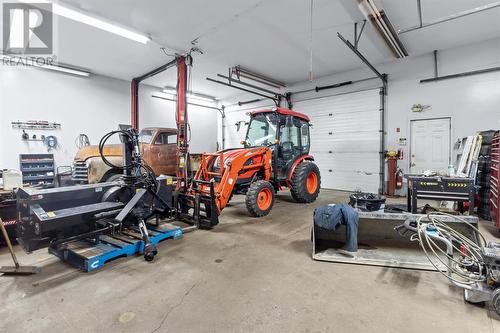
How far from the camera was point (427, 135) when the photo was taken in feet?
21.1

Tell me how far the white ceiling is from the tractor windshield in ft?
6.16

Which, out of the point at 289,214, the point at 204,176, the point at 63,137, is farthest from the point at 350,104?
the point at 63,137

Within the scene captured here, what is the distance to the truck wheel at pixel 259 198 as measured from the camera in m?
4.39

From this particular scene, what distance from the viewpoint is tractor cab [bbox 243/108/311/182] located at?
5.29 meters

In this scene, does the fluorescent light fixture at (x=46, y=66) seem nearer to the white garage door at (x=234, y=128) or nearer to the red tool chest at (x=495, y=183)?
the white garage door at (x=234, y=128)

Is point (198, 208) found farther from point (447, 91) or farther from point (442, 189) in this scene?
point (447, 91)

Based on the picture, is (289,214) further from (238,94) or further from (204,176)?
(238,94)

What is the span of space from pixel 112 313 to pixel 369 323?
1913 millimetres

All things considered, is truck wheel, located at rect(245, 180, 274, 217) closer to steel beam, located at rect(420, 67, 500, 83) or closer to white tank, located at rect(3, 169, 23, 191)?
white tank, located at rect(3, 169, 23, 191)

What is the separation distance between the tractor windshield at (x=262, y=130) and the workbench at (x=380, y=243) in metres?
2.72

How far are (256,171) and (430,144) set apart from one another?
16.2 ft

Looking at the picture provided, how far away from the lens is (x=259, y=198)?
15.0ft

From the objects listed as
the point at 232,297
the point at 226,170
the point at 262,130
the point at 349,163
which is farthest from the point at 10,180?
the point at 349,163

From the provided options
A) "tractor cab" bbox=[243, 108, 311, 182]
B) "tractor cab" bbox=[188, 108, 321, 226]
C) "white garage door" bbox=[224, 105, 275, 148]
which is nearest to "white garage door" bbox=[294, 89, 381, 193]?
"tractor cab" bbox=[188, 108, 321, 226]
